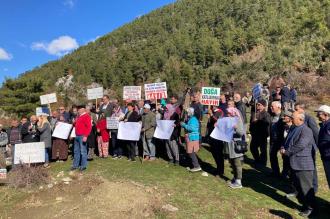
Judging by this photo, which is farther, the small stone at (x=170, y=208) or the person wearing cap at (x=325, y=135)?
the small stone at (x=170, y=208)

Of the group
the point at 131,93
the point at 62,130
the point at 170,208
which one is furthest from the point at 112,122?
→ the point at 170,208

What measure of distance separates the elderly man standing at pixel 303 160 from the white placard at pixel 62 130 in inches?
329

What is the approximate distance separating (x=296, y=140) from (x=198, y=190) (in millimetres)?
2822

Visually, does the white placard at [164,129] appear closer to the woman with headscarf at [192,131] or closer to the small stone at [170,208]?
the woman with headscarf at [192,131]

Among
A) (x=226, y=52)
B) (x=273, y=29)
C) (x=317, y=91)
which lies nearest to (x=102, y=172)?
(x=317, y=91)

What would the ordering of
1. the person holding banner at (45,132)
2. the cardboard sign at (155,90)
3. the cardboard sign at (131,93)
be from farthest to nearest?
the cardboard sign at (131,93)
the cardboard sign at (155,90)
the person holding banner at (45,132)

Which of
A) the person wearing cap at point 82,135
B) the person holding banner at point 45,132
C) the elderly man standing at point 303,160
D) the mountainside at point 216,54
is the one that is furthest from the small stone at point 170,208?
the mountainside at point 216,54

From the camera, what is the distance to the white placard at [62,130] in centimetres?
1350

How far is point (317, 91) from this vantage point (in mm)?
27828

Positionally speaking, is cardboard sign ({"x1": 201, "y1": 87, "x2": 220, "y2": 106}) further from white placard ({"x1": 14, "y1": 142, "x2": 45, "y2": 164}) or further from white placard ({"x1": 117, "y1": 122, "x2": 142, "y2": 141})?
white placard ({"x1": 14, "y1": 142, "x2": 45, "y2": 164})

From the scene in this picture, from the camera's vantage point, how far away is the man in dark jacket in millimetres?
13141

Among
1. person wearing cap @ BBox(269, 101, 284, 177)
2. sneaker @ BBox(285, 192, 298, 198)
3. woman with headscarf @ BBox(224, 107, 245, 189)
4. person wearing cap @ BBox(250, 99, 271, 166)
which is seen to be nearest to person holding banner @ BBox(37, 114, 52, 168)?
woman with headscarf @ BBox(224, 107, 245, 189)

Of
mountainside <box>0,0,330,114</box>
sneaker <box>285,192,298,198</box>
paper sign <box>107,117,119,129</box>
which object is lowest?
sneaker <box>285,192,298,198</box>

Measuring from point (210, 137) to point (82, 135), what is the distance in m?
4.17
